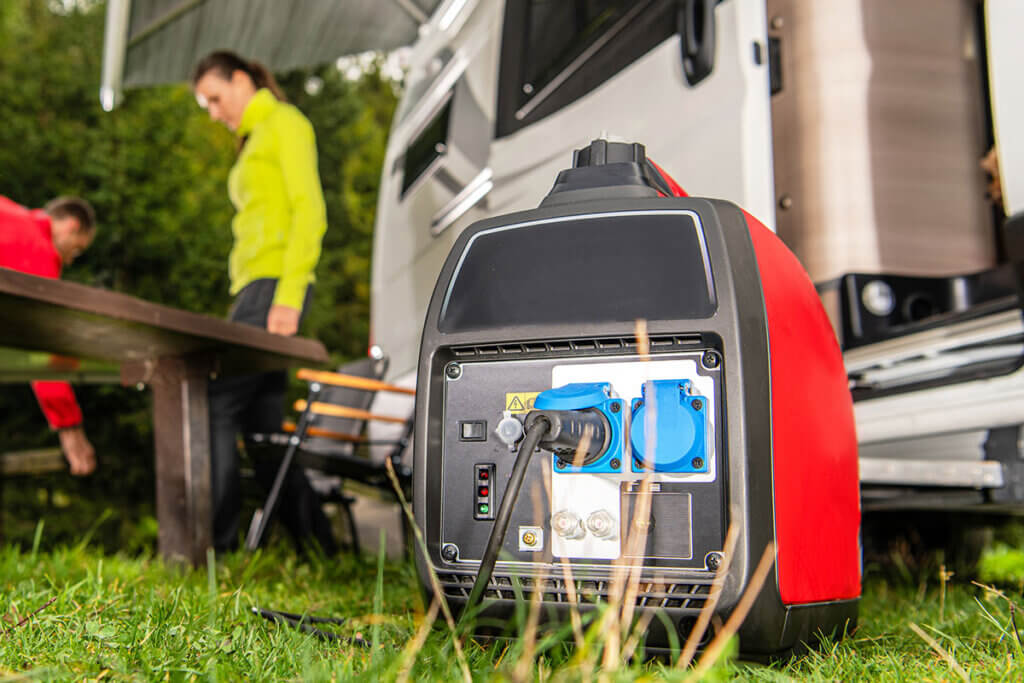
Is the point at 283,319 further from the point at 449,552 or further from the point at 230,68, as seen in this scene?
the point at 449,552

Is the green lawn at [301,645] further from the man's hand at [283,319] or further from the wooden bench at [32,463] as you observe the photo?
the wooden bench at [32,463]

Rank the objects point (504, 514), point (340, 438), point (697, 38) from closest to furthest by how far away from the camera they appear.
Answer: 1. point (504, 514)
2. point (697, 38)
3. point (340, 438)

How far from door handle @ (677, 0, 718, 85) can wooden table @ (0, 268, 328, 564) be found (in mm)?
1222

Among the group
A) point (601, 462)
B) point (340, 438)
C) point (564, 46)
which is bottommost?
point (601, 462)

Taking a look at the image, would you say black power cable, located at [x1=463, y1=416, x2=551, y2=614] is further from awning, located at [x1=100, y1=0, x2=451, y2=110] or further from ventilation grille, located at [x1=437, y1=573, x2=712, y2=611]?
awning, located at [x1=100, y1=0, x2=451, y2=110]

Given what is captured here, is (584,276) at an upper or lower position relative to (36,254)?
lower

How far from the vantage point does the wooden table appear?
82.5 inches

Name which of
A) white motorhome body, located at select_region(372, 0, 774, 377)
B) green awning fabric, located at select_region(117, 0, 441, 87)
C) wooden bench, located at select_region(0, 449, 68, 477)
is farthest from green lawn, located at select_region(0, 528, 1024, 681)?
green awning fabric, located at select_region(117, 0, 441, 87)

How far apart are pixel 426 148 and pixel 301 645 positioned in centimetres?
277

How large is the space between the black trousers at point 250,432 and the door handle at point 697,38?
1665 mm

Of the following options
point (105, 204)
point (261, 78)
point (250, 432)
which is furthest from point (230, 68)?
point (105, 204)

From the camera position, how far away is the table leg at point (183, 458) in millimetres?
2305

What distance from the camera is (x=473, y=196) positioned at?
9.46ft

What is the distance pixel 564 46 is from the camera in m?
2.40
